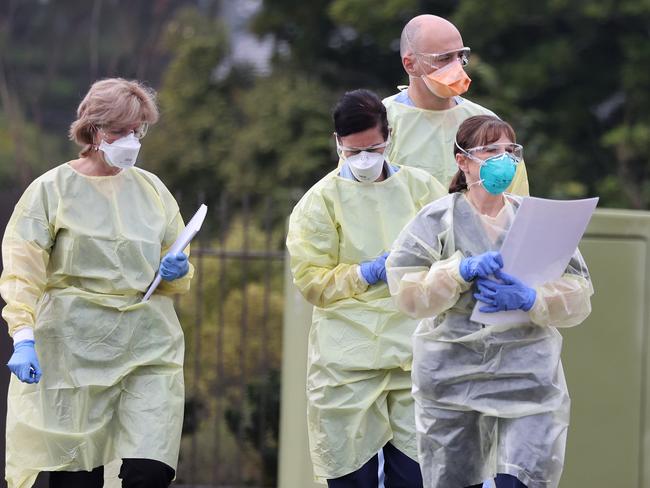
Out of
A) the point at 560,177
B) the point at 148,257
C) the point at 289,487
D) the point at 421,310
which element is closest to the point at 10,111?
the point at 560,177

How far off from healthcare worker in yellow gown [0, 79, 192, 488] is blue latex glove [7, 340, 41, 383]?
0.16m

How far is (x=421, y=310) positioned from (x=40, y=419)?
4.78ft

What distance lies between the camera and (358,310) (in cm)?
512

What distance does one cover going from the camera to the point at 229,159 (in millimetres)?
12016

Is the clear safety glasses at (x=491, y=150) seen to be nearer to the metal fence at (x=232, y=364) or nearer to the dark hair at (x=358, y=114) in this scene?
the dark hair at (x=358, y=114)

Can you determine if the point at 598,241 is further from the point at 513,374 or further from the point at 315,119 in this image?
the point at 315,119

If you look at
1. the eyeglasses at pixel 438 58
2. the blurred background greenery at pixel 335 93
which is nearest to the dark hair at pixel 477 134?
the eyeglasses at pixel 438 58

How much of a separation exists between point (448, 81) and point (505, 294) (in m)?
1.28

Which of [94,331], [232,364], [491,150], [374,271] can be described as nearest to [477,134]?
[491,150]

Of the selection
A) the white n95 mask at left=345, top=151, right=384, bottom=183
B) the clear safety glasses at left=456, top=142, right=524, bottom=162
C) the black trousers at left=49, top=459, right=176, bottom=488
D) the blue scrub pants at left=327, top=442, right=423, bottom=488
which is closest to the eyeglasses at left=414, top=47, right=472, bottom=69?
the white n95 mask at left=345, top=151, right=384, bottom=183

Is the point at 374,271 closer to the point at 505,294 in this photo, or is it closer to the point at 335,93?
the point at 505,294

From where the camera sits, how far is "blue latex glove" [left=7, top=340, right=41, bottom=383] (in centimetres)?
480

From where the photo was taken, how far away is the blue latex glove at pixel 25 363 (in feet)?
15.8

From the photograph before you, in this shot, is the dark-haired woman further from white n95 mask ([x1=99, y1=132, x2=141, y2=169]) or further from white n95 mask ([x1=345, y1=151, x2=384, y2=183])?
white n95 mask ([x1=99, y1=132, x2=141, y2=169])
